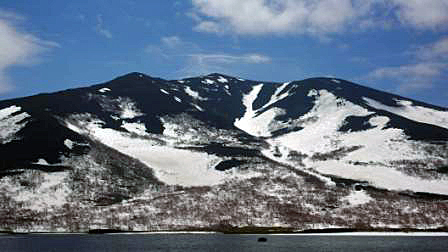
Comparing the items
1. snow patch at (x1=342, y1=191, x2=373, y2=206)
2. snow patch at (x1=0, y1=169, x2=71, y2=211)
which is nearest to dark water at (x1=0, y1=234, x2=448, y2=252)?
snow patch at (x1=0, y1=169, x2=71, y2=211)

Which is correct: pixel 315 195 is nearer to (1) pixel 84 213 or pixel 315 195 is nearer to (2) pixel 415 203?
(2) pixel 415 203

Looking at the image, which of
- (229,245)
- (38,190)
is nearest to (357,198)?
(38,190)

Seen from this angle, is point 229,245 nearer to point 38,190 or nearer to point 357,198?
point 357,198

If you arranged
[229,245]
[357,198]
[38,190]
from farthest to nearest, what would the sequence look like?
[38,190], [357,198], [229,245]

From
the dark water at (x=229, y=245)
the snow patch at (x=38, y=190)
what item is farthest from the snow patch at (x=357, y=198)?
the snow patch at (x=38, y=190)

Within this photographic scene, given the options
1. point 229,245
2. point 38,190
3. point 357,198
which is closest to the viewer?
point 229,245

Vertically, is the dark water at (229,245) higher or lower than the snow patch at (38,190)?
lower

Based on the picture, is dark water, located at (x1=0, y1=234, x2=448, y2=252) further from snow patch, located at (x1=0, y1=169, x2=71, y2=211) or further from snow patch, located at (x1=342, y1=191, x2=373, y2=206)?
snow patch, located at (x1=342, y1=191, x2=373, y2=206)

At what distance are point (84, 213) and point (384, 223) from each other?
269 feet

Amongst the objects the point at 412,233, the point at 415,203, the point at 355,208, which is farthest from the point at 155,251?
the point at 415,203

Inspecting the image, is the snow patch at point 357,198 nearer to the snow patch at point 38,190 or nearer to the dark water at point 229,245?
the dark water at point 229,245

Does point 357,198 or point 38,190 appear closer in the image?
point 357,198

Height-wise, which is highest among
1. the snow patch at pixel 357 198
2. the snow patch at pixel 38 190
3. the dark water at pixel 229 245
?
the snow patch at pixel 38 190

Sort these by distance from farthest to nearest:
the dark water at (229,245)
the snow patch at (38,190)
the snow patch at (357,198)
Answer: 1. the snow patch at (357,198)
2. the snow patch at (38,190)
3. the dark water at (229,245)
